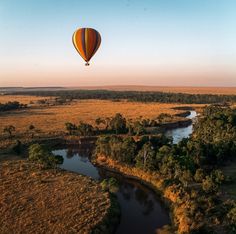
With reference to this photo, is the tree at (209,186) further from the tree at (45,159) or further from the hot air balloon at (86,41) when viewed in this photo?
the hot air balloon at (86,41)

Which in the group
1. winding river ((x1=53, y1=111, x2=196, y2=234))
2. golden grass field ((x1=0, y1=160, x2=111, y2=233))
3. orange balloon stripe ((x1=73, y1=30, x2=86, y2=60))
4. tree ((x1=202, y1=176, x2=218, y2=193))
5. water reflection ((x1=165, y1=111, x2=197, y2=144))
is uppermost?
orange balloon stripe ((x1=73, y1=30, x2=86, y2=60))

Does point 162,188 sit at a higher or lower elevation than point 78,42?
lower

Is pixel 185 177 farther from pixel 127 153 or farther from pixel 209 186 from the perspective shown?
pixel 127 153

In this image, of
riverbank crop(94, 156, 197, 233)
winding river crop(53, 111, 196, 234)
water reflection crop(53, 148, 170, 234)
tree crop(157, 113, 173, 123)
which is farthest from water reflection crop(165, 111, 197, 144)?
water reflection crop(53, 148, 170, 234)

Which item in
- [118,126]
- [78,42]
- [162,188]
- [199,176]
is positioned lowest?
[162,188]

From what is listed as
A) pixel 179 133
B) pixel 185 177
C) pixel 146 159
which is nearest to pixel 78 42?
pixel 146 159

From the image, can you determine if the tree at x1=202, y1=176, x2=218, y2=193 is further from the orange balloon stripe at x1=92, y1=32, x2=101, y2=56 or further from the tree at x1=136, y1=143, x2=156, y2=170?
the orange balloon stripe at x1=92, y1=32, x2=101, y2=56
